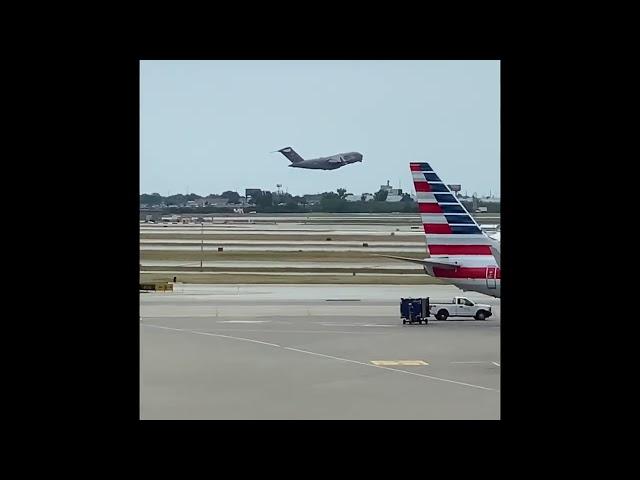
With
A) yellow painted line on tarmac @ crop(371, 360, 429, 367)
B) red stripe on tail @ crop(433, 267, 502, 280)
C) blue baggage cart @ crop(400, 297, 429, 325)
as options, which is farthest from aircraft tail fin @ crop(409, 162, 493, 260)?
yellow painted line on tarmac @ crop(371, 360, 429, 367)

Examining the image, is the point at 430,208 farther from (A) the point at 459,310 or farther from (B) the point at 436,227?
(A) the point at 459,310

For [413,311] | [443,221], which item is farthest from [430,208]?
[413,311]

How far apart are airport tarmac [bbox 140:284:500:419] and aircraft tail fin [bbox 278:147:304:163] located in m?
106

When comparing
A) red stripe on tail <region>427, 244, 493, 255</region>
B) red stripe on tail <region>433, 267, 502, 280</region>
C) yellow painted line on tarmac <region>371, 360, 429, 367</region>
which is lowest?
yellow painted line on tarmac <region>371, 360, 429, 367</region>

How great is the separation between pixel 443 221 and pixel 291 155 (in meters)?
117

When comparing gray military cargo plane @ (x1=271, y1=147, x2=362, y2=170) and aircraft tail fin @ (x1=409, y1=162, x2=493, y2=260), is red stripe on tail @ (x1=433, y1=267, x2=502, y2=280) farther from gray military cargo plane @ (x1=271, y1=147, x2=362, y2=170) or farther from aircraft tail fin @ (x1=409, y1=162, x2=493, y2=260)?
gray military cargo plane @ (x1=271, y1=147, x2=362, y2=170)

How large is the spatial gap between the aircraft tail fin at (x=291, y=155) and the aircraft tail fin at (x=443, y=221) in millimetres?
112532

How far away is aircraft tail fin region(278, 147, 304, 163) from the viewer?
527ft

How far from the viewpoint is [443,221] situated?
4778cm

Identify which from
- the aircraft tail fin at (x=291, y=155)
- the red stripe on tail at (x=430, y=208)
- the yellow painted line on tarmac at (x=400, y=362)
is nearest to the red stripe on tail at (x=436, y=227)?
the red stripe on tail at (x=430, y=208)
